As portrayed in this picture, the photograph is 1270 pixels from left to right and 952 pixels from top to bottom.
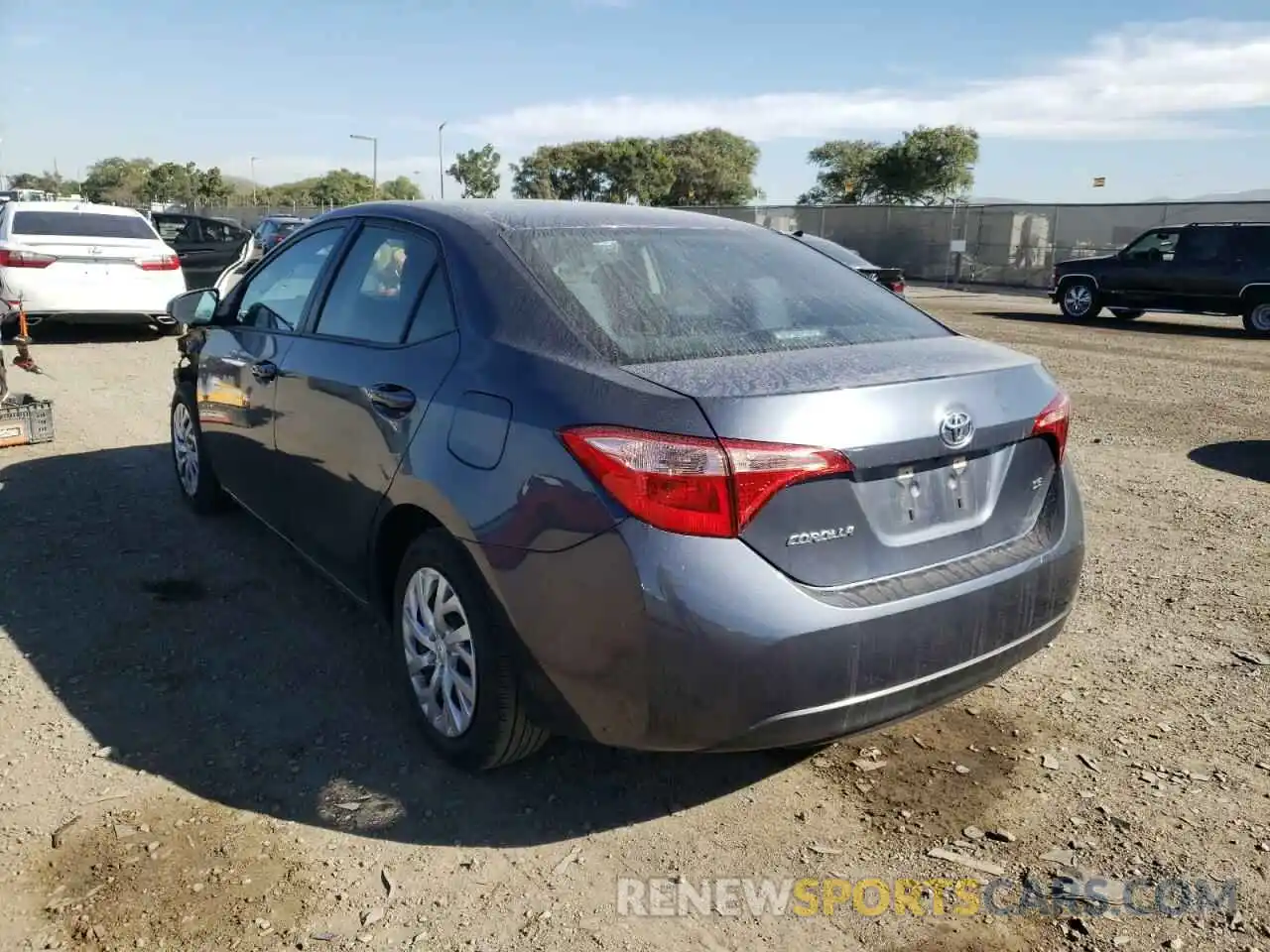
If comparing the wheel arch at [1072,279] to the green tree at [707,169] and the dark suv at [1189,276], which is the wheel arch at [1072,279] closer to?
the dark suv at [1189,276]

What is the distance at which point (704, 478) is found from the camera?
8.01 feet

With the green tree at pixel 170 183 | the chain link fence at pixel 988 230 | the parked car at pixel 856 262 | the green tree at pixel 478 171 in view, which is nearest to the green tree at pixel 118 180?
the green tree at pixel 170 183

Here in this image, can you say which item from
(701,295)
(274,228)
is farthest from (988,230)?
(701,295)

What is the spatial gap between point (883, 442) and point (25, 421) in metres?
6.58

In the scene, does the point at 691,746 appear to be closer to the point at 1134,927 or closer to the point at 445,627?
the point at 445,627

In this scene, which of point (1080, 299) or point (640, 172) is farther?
point (640, 172)

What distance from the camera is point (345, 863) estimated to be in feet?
9.21

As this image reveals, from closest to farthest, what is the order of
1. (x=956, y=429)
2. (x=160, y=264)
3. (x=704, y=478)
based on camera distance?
(x=704, y=478) < (x=956, y=429) < (x=160, y=264)

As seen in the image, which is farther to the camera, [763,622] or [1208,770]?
[1208,770]

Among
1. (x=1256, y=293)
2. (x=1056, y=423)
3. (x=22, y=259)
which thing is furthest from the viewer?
(x=1256, y=293)

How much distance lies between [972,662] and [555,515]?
1.18 meters

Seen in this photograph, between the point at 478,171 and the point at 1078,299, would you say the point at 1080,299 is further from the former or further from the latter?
the point at 478,171

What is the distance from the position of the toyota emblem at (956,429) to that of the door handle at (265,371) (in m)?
2.66

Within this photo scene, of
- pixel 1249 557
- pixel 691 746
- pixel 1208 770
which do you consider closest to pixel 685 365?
pixel 691 746
